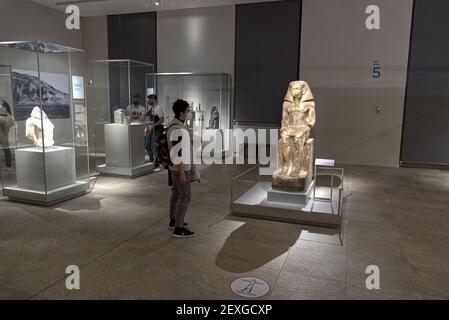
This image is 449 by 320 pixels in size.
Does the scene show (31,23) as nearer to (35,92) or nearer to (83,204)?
(35,92)

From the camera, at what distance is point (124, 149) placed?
821 centimetres

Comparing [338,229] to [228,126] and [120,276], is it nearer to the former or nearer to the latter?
[120,276]

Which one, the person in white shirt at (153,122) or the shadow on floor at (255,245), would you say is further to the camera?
the person in white shirt at (153,122)

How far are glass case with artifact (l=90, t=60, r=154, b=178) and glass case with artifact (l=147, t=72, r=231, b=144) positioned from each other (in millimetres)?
1969

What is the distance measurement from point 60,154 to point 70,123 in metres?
0.68

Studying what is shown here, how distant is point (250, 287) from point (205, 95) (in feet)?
27.7

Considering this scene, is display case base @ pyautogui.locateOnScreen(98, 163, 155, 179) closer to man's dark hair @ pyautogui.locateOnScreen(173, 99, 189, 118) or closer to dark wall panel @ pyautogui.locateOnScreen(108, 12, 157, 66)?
man's dark hair @ pyautogui.locateOnScreen(173, 99, 189, 118)

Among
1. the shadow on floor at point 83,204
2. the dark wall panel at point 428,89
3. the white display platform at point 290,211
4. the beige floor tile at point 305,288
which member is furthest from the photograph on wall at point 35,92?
the dark wall panel at point 428,89

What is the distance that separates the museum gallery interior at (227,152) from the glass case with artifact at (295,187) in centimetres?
3

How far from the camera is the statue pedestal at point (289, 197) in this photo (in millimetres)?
5566

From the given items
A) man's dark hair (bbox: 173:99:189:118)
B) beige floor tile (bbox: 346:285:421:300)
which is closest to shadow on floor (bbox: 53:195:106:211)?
man's dark hair (bbox: 173:99:189:118)

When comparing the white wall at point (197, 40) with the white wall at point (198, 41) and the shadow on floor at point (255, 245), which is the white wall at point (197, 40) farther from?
the shadow on floor at point (255, 245)

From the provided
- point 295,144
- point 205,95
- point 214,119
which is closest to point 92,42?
point 205,95

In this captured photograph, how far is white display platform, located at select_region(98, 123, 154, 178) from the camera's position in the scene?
815 cm
